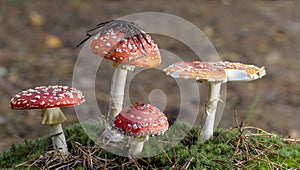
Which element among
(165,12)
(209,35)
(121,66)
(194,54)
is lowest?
(121,66)

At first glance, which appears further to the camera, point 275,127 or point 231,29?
point 231,29

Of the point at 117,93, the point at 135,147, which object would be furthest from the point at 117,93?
the point at 135,147

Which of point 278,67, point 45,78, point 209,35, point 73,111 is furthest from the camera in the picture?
point 209,35

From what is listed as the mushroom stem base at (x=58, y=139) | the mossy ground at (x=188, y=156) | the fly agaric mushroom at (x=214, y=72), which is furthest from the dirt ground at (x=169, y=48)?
the fly agaric mushroom at (x=214, y=72)

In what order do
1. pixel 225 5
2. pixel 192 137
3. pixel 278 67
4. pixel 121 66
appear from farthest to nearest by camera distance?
1. pixel 225 5
2. pixel 278 67
3. pixel 192 137
4. pixel 121 66

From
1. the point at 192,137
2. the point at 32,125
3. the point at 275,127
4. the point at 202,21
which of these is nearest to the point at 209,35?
the point at 202,21

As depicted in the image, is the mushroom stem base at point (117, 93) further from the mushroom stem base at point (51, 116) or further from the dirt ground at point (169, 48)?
the dirt ground at point (169, 48)

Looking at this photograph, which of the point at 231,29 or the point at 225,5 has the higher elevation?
the point at 225,5

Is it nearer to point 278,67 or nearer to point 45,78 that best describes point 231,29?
point 278,67
